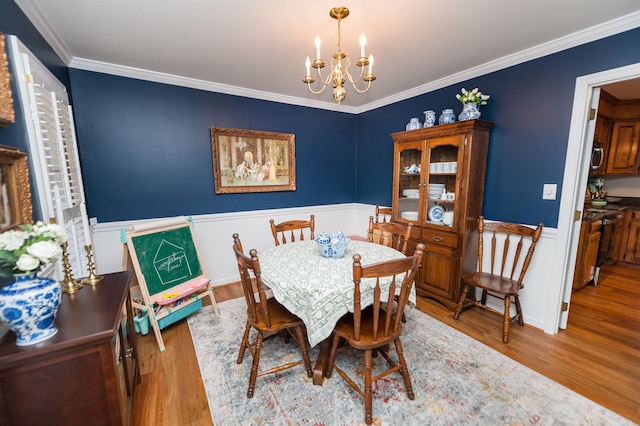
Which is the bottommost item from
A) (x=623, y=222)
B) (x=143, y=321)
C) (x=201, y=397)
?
(x=201, y=397)

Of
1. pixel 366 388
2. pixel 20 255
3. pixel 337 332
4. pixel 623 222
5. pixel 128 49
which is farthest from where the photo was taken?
pixel 623 222

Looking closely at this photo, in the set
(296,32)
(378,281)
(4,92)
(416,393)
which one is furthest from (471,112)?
(4,92)

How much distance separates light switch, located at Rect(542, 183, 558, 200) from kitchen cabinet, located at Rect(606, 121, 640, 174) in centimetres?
284

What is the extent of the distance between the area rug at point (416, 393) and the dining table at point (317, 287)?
0.22m

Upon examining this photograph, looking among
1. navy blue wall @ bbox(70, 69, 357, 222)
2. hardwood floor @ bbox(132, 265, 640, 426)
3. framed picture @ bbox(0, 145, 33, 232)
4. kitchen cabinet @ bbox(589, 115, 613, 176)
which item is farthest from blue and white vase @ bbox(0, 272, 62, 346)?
kitchen cabinet @ bbox(589, 115, 613, 176)

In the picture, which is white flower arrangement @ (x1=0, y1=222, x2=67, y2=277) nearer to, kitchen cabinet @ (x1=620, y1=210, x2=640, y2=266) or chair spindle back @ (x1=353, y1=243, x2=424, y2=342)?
chair spindle back @ (x1=353, y1=243, x2=424, y2=342)

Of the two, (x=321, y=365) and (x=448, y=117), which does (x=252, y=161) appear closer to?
(x=448, y=117)

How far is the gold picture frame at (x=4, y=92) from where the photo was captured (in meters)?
1.21

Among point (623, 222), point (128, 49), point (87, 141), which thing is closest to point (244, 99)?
point (128, 49)

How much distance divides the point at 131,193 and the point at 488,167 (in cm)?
377

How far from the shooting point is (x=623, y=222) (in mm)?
3855

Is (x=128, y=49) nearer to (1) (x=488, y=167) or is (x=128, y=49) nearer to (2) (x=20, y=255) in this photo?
(2) (x=20, y=255)

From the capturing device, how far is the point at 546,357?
2021mm

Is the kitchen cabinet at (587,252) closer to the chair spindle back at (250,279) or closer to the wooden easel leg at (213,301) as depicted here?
the chair spindle back at (250,279)
